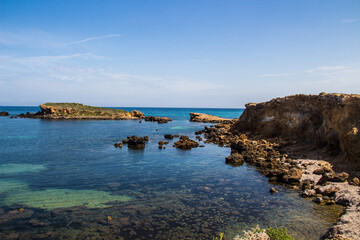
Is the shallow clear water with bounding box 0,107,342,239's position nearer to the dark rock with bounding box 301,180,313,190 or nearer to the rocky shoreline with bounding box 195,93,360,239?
the dark rock with bounding box 301,180,313,190

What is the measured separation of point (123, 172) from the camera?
98.0 feet

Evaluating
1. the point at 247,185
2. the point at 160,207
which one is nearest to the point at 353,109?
the point at 247,185

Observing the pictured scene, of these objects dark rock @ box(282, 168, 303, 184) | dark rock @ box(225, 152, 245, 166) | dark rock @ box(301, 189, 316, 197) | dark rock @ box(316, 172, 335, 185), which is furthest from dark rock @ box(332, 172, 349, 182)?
dark rock @ box(225, 152, 245, 166)

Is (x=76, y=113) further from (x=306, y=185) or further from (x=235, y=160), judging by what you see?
(x=306, y=185)

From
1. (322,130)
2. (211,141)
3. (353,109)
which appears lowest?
(211,141)

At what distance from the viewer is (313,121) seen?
4081 centimetres

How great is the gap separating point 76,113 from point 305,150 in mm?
124049

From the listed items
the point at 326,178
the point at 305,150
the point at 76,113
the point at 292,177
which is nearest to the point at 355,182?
the point at 326,178

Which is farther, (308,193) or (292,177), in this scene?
(292,177)

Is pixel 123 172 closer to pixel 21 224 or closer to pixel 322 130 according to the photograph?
pixel 21 224

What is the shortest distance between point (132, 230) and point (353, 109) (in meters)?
27.5

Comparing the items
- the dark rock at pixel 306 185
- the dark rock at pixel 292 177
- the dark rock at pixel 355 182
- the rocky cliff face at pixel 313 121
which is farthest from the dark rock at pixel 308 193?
the rocky cliff face at pixel 313 121

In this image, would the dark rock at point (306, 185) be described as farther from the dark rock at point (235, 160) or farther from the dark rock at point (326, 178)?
the dark rock at point (235, 160)

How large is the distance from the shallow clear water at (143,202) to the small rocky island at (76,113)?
102m
